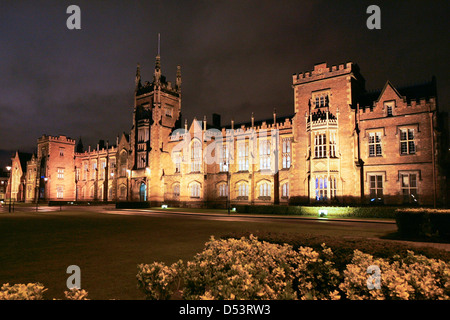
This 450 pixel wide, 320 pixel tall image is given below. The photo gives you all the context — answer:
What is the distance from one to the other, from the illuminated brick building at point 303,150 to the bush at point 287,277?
2721 centimetres

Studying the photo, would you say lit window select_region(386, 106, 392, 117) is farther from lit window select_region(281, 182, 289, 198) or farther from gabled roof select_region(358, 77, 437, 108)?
lit window select_region(281, 182, 289, 198)

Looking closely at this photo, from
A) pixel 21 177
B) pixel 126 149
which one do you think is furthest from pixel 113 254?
pixel 21 177

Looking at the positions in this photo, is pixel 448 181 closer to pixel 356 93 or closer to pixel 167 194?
pixel 356 93

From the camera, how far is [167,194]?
52.6 m

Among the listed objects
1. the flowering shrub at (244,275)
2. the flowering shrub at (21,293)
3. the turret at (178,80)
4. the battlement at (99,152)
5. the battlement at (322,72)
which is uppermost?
the turret at (178,80)

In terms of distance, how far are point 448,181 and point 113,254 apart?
118 ft

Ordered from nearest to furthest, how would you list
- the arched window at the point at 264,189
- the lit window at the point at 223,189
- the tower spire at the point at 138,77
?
the arched window at the point at 264,189, the lit window at the point at 223,189, the tower spire at the point at 138,77

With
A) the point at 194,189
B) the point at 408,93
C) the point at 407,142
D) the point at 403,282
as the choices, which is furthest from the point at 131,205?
the point at 403,282

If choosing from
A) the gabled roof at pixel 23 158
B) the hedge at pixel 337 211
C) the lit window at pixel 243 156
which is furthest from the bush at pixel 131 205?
the gabled roof at pixel 23 158

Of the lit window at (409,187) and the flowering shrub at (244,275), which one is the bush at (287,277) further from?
the lit window at (409,187)

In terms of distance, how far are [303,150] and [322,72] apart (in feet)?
31.9

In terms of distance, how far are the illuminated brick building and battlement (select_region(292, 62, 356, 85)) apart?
12 centimetres

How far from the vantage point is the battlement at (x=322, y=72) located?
112 ft

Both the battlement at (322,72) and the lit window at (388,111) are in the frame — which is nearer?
the lit window at (388,111)
